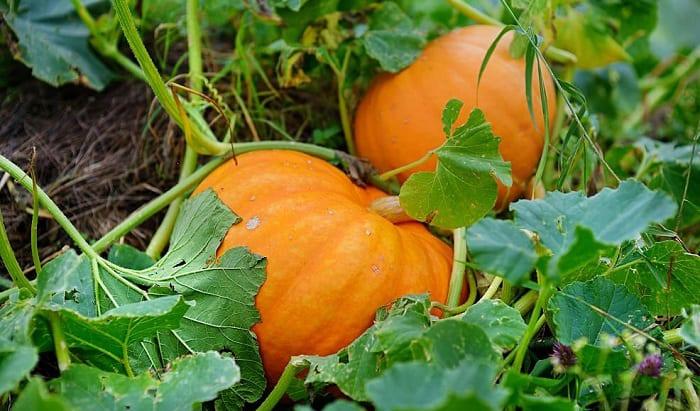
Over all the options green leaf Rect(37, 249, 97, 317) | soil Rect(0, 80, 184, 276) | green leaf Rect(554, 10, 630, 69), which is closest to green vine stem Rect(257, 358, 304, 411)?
green leaf Rect(37, 249, 97, 317)

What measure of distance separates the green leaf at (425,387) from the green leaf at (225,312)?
47 cm

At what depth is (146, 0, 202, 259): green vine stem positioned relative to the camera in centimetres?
129

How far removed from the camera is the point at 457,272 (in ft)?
3.88

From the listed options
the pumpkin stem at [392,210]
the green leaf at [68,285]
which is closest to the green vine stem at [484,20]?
the pumpkin stem at [392,210]

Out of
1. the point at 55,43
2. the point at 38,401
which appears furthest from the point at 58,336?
the point at 55,43

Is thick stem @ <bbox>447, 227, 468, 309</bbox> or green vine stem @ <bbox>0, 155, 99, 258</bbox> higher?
green vine stem @ <bbox>0, 155, 99, 258</bbox>

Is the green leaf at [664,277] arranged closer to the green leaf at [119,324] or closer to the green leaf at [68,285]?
the green leaf at [119,324]

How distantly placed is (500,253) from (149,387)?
41cm

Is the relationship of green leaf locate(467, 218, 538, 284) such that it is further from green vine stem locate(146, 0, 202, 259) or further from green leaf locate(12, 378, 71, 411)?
green vine stem locate(146, 0, 202, 259)

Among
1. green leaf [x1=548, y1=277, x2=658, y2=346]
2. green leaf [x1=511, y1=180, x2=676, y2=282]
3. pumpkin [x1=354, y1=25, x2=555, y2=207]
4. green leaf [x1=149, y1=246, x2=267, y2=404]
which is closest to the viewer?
green leaf [x1=511, y1=180, x2=676, y2=282]

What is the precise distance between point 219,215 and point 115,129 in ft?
1.91

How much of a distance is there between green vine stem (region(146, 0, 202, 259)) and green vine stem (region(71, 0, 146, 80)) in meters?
0.22

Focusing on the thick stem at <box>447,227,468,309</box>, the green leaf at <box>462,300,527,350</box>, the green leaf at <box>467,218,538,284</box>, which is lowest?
the thick stem at <box>447,227,468,309</box>

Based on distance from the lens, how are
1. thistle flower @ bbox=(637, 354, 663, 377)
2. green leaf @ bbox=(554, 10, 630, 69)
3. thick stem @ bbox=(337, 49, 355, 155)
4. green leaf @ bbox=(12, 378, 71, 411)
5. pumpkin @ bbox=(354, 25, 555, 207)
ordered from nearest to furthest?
green leaf @ bbox=(12, 378, 71, 411), thistle flower @ bbox=(637, 354, 663, 377), pumpkin @ bbox=(354, 25, 555, 207), thick stem @ bbox=(337, 49, 355, 155), green leaf @ bbox=(554, 10, 630, 69)
